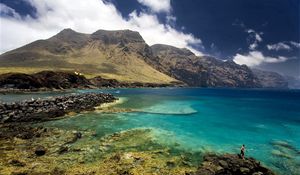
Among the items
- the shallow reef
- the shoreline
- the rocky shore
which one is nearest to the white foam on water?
the rocky shore

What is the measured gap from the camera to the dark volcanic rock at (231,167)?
2161 cm

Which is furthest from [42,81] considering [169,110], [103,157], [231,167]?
[231,167]

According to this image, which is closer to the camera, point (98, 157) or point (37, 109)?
point (98, 157)

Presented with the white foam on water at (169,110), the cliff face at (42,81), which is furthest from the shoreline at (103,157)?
the cliff face at (42,81)

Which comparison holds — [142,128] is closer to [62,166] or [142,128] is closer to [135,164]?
[135,164]

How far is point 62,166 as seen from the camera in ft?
72.3

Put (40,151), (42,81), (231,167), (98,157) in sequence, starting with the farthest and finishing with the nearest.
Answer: (42,81) < (40,151) < (98,157) < (231,167)

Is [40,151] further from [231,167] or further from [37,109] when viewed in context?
[37,109]

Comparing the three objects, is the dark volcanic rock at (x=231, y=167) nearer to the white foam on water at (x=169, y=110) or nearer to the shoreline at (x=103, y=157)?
the shoreline at (x=103, y=157)

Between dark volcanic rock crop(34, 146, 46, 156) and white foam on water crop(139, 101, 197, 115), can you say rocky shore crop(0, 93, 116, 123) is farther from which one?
dark volcanic rock crop(34, 146, 46, 156)

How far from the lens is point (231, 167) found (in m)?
22.4

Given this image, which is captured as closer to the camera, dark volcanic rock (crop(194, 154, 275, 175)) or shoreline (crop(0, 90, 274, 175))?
dark volcanic rock (crop(194, 154, 275, 175))

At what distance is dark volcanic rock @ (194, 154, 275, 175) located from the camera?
21.6 meters

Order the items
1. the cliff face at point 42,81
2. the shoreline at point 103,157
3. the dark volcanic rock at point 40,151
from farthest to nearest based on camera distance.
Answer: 1. the cliff face at point 42,81
2. the dark volcanic rock at point 40,151
3. the shoreline at point 103,157
